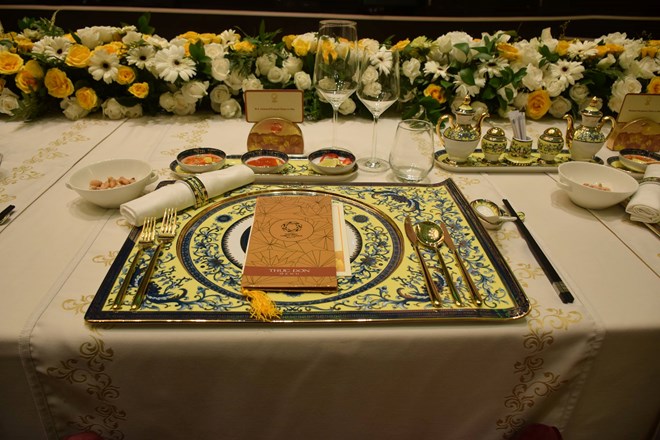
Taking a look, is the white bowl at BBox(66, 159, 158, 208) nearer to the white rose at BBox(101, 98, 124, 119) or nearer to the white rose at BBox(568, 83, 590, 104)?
the white rose at BBox(101, 98, 124, 119)

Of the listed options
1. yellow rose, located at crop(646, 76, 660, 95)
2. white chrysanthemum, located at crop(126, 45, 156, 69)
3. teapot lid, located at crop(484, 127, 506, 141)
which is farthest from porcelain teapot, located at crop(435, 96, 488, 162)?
white chrysanthemum, located at crop(126, 45, 156, 69)

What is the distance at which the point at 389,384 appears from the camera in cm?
70

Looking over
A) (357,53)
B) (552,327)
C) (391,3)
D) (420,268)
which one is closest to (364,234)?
(420,268)

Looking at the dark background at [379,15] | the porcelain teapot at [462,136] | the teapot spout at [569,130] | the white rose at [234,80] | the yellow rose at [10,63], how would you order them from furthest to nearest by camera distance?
the dark background at [379,15] < the white rose at [234,80] < the yellow rose at [10,63] < the teapot spout at [569,130] < the porcelain teapot at [462,136]

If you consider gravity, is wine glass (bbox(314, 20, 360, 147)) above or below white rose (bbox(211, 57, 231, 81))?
above

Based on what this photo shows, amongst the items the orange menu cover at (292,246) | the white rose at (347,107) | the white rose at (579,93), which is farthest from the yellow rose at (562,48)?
the orange menu cover at (292,246)

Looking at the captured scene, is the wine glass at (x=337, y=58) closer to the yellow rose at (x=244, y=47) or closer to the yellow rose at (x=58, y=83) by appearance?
the yellow rose at (x=244, y=47)

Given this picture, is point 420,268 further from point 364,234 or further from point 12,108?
point 12,108

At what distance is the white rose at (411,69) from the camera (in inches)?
62.5

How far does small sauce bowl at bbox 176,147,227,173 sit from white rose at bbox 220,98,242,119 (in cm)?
46

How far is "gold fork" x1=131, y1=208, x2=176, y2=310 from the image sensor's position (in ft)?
2.24

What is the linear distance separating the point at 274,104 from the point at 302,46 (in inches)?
16.7

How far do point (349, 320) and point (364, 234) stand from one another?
0.25 metres

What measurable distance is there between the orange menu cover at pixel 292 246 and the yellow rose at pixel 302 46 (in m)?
0.83
